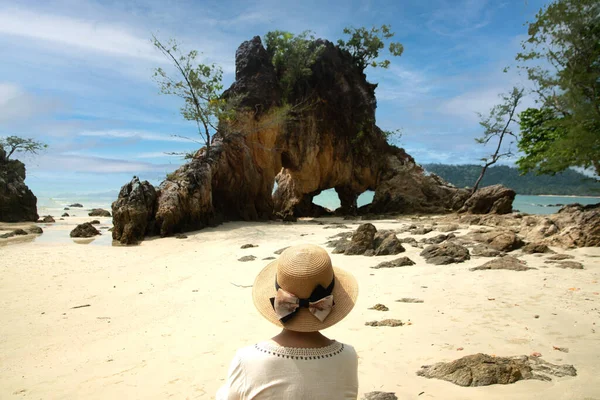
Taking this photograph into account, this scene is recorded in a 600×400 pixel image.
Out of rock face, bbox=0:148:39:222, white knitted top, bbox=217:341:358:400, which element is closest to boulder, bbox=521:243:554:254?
white knitted top, bbox=217:341:358:400

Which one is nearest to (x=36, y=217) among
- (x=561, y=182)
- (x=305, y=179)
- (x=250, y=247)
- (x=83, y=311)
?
(x=305, y=179)

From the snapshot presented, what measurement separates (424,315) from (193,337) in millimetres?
2514

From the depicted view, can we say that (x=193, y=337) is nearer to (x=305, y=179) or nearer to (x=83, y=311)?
(x=83, y=311)

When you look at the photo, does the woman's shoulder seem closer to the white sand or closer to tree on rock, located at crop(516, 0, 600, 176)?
the white sand

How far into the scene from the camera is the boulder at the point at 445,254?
6.91m

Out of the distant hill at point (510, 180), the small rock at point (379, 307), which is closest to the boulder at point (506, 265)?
the small rock at point (379, 307)

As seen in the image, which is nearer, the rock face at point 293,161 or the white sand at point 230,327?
→ the white sand at point 230,327

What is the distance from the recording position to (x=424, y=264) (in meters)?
6.96

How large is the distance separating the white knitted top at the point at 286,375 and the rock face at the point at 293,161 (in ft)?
35.4

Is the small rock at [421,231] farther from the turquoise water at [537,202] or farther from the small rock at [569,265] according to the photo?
the turquoise water at [537,202]

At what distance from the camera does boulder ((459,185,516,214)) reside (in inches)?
595

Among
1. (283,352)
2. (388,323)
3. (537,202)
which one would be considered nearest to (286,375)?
(283,352)

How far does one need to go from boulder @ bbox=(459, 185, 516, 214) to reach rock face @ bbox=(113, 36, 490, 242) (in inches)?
130

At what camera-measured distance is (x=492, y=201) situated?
51.1 feet
